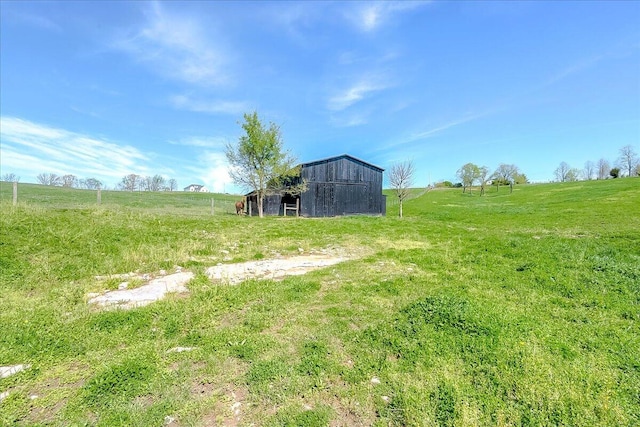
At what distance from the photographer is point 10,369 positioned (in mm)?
3258

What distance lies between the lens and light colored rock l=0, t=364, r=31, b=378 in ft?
10.4

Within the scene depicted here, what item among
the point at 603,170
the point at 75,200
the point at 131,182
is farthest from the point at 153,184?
the point at 603,170

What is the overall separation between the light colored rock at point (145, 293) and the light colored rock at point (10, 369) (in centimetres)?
160

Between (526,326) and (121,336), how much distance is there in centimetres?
605

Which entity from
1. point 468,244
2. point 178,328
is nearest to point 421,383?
point 178,328

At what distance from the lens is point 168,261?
7547 mm

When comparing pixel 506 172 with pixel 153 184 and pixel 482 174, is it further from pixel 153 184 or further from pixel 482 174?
pixel 153 184

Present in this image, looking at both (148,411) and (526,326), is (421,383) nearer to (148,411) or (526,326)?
(526,326)

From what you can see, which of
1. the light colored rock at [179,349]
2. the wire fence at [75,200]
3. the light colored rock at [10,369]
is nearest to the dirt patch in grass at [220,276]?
the light colored rock at [10,369]

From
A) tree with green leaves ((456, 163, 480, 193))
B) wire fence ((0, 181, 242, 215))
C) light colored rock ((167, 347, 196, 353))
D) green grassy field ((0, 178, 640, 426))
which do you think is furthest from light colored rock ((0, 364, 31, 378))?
tree with green leaves ((456, 163, 480, 193))

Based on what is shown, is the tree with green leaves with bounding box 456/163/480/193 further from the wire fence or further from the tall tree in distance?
the wire fence

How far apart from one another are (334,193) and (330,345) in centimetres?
2392

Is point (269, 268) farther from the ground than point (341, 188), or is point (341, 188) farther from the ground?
point (341, 188)

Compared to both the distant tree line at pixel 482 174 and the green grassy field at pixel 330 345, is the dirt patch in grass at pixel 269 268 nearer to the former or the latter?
the green grassy field at pixel 330 345
